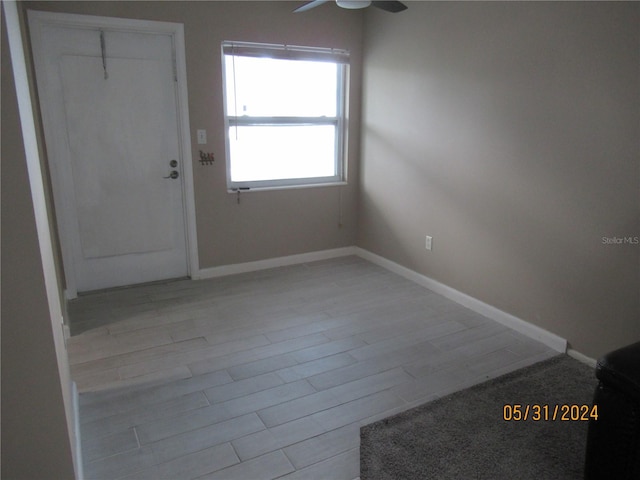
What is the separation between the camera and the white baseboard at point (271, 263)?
4172mm

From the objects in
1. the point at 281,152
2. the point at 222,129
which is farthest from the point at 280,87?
the point at 222,129

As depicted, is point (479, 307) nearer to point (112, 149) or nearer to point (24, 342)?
point (24, 342)

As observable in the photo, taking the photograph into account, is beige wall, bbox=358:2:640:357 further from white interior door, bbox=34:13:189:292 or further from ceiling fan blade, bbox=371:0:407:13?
white interior door, bbox=34:13:189:292

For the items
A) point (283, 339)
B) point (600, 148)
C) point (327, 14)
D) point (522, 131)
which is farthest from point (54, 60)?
point (600, 148)

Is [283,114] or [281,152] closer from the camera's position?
[283,114]

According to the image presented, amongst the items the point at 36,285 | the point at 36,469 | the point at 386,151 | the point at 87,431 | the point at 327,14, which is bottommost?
the point at 87,431

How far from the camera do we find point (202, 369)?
2.66 m

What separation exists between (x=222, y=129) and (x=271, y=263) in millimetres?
1320

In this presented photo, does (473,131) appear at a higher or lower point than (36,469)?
higher

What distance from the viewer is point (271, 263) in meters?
4.45

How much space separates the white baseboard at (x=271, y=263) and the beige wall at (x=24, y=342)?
271 cm

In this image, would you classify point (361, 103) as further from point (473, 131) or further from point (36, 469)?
point (36, 469)

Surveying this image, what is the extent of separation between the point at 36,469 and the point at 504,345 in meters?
2.56
